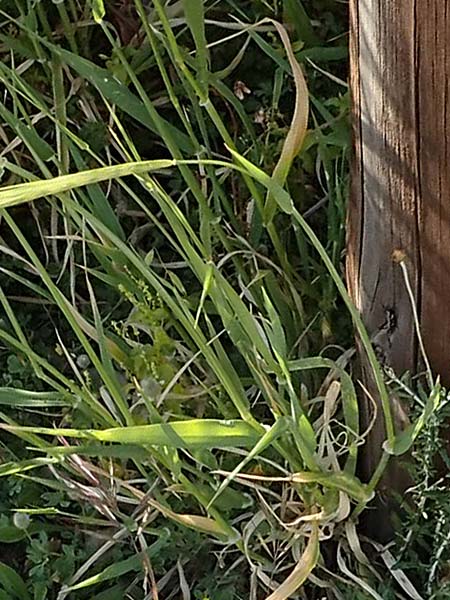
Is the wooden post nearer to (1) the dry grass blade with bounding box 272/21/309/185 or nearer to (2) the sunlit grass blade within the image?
(1) the dry grass blade with bounding box 272/21/309/185

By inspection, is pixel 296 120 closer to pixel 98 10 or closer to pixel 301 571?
pixel 98 10

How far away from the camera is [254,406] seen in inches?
45.1

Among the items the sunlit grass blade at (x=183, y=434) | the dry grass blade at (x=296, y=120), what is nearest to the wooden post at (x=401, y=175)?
the dry grass blade at (x=296, y=120)

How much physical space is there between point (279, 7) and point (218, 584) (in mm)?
690

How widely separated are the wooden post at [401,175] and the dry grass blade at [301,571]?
0.20 meters

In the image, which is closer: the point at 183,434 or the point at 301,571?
the point at 183,434

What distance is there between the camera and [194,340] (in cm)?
94

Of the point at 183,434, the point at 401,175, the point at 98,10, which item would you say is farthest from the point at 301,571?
the point at 98,10

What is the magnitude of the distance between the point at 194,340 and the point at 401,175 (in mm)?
250

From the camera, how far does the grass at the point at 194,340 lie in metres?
0.98

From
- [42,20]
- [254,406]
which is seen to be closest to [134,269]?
[254,406]

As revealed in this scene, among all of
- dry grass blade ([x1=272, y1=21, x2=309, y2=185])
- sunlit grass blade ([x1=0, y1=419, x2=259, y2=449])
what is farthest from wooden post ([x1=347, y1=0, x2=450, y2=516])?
sunlit grass blade ([x1=0, y1=419, x2=259, y2=449])

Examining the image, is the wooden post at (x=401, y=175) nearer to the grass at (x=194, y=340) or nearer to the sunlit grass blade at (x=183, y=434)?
the grass at (x=194, y=340)

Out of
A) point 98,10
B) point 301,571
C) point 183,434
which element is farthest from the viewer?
point 301,571
